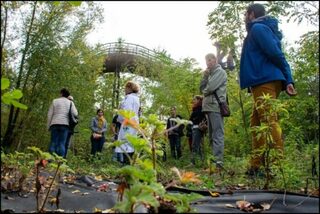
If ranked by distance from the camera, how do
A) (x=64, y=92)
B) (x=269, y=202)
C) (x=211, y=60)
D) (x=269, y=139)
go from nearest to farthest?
(x=269, y=202) < (x=269, y=139) < (x=211, y=60) < (x=64, y=92)

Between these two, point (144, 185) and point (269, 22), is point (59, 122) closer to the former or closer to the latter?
point (269, 22)

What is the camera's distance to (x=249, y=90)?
4207mm

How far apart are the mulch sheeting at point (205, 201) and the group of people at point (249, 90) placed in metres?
0.37

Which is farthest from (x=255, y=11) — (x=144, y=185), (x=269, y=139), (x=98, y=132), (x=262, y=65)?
(x=98, y=132)

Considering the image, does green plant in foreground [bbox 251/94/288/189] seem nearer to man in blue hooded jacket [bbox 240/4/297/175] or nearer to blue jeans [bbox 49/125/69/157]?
man in blue hooded jacket [bbox 240/4/297/175]

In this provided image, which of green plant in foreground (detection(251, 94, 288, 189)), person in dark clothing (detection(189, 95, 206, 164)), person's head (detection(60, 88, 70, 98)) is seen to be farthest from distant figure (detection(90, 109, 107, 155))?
green plant in foreground (detection(251, 94, 288, 189))

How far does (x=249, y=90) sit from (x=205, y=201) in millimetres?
2063

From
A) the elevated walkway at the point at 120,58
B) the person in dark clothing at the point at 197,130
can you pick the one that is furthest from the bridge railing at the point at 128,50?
the person in dark clothing at the point at 197,130

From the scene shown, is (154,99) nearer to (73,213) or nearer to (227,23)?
(227,23)

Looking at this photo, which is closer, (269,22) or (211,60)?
(269,22)

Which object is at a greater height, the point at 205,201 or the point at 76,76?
the point at 76,76

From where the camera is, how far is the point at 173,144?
350 inches

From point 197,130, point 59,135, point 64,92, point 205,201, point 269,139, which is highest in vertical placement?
point 64,92

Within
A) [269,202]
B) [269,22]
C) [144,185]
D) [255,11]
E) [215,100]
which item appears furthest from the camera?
[215,100]
